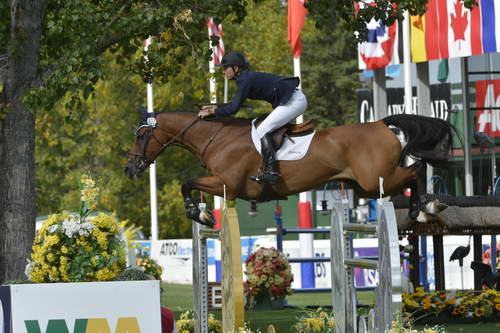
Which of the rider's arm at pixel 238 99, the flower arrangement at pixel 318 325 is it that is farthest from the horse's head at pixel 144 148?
the flower arrangement at pixel 318 325

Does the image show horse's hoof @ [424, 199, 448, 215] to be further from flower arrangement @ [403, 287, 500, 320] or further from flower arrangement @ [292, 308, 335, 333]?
flower arrangement @ [292, 308, 335, 333]

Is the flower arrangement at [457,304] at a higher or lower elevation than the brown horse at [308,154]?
lower

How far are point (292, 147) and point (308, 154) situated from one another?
160 millimetres

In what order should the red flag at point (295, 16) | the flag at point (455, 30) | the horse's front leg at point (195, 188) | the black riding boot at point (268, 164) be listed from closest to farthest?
the horse's front leg at point (195, 188) → the black riding boot at point (268, 164) → the flag at point (455, 30) → the red flag at point (295, 16)

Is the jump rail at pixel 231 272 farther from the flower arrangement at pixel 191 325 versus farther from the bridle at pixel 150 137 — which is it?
the bridle at pixel 150 137

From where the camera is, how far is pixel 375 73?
23.1 metres

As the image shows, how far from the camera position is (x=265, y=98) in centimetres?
1077

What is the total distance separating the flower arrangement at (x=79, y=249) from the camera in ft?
27.0

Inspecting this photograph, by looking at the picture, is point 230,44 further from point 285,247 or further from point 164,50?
point 164,50

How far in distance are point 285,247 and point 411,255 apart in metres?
13.2

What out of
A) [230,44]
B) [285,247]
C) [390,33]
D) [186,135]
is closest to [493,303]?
[186,135]

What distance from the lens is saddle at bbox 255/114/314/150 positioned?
10695mm

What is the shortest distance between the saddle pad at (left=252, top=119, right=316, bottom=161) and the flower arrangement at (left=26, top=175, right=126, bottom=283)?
262cm

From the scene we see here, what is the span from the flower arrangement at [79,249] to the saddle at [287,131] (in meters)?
2.65
